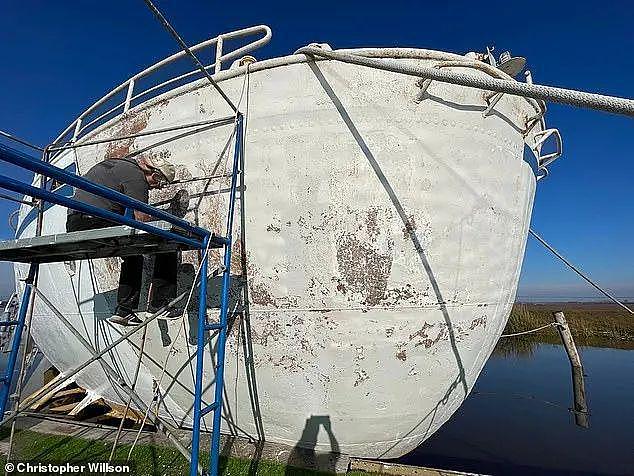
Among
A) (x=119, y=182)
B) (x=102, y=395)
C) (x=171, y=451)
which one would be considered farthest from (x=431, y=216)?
(x=102, y=395)

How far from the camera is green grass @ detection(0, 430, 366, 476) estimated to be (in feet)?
12.0

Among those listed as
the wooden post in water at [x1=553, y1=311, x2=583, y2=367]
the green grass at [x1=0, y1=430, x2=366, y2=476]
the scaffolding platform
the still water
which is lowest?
the still water

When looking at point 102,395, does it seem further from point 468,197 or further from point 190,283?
point 468,197

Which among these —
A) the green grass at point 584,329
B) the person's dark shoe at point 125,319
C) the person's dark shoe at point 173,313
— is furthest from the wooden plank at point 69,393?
the green grass at point 584,329

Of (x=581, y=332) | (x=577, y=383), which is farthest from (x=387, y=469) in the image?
(x=581, y=332)

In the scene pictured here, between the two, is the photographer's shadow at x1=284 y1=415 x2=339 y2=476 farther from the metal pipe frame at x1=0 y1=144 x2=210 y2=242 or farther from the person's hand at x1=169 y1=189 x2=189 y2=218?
the person's hand at x1=169 y1=189 x2=189 y2=218

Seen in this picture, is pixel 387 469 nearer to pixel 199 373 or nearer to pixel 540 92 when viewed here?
pixel 199 373

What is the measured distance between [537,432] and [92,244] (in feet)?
33.7

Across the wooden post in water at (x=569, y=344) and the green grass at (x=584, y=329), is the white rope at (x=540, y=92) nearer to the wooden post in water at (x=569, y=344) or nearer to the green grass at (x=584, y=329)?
the wooden post in water at (x=569, y=344)

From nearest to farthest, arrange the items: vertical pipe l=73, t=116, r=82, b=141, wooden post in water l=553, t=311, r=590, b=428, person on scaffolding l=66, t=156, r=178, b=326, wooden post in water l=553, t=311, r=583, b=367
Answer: person on scaffolding l=66, t=156, r=178, b=326 < vertical pipe l=73, t=116, r=82, b=141 < wooden post in water l=553, t=311, r=590, b=428 < wooden post in water l=553, t=311, r=583, b=367

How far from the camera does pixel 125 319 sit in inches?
138

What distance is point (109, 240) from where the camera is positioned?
281cm

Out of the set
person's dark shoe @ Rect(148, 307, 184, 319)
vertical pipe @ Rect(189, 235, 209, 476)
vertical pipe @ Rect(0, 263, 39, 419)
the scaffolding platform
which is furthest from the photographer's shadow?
vertical pipe @ Rect(0, 263, 39, 419)

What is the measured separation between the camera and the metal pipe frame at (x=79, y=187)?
5.81ft
